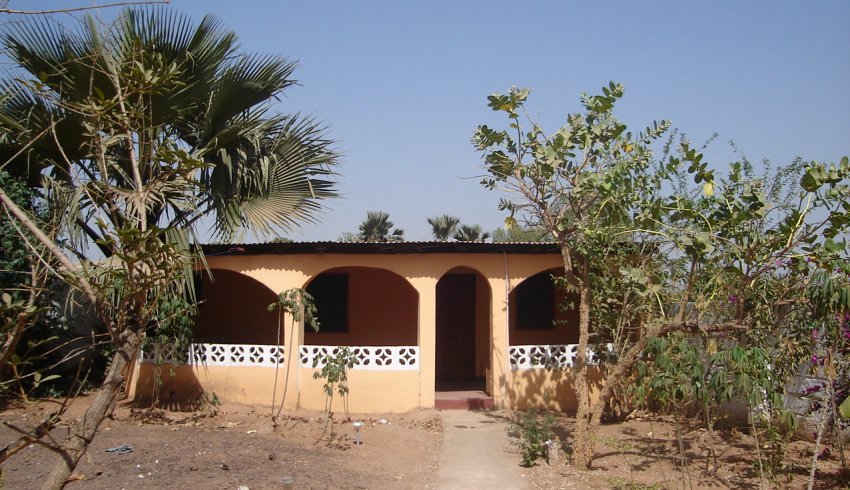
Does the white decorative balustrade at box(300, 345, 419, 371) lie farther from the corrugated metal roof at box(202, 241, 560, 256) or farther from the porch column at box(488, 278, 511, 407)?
the corrugated metal roof at box(202, 241, 560, 256)

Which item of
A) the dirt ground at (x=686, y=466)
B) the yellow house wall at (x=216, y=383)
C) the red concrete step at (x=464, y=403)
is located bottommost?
the dirt ground at (x=686, y=466)

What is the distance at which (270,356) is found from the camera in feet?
39.0

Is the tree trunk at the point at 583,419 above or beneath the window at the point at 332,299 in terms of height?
beneath

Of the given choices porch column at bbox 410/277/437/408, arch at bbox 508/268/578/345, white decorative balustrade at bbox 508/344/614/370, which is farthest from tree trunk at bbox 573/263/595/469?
arch at bbox 508/268/578/345

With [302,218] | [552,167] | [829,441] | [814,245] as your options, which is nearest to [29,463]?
[302,218]

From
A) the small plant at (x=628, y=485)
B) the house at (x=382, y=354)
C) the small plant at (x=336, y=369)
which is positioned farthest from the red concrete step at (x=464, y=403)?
the small plant at (x=628, y=485)

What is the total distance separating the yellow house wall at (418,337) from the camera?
11656mm

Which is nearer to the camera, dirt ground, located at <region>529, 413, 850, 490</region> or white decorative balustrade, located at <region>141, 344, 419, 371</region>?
dirt ground, located at <region>529, 413, 850, 490</region>

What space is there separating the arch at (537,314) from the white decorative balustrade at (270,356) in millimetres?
3135

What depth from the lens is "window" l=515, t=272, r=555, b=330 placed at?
14.5 metres

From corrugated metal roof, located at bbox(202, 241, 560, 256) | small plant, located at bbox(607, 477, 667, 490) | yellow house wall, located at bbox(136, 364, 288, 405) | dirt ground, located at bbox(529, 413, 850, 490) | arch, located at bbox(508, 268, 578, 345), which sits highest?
corrugated metal roof, located at bbox(202, 241, 560, 256)

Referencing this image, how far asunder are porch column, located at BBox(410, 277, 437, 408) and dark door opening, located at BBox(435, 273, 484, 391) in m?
2.62

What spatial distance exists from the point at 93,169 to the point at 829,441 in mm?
10220

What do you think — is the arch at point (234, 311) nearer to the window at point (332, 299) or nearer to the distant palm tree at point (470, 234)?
the window at point (332, 299)
